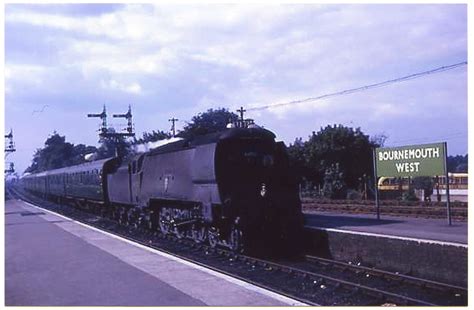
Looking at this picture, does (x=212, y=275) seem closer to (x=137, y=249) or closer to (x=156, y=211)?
(x=137, y=249)

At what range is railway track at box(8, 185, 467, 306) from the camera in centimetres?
920

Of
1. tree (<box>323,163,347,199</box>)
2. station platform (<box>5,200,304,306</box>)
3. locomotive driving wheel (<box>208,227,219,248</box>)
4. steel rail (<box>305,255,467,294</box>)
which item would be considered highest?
tree (<box>323,163,347,199</box>)

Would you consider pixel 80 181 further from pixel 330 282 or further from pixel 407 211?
pixel 330 282

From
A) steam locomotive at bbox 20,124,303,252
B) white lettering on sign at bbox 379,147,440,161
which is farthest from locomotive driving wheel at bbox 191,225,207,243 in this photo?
white lettering on sign at bbox 379,147,440,161

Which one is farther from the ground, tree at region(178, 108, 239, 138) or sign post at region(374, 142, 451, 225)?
tree at region(178, 108, 239, 138)

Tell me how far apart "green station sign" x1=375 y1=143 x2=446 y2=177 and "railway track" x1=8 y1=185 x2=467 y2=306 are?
160 inches

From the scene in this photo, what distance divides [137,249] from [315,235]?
4.32 m

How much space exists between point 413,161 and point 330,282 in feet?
20.4

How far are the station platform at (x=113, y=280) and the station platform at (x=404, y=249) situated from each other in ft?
10.8

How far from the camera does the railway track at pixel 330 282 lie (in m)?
9.20

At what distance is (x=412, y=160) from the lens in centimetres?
1569

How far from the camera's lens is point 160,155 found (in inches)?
719

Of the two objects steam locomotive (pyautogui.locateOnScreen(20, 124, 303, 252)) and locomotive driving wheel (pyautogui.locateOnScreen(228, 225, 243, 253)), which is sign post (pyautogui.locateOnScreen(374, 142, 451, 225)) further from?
locomotive driving wheel (pyautogui.locateOnScreen(228, 225, 243, 253))

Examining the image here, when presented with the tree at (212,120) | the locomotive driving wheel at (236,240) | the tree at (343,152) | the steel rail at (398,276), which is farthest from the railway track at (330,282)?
the tree at (212,120)
